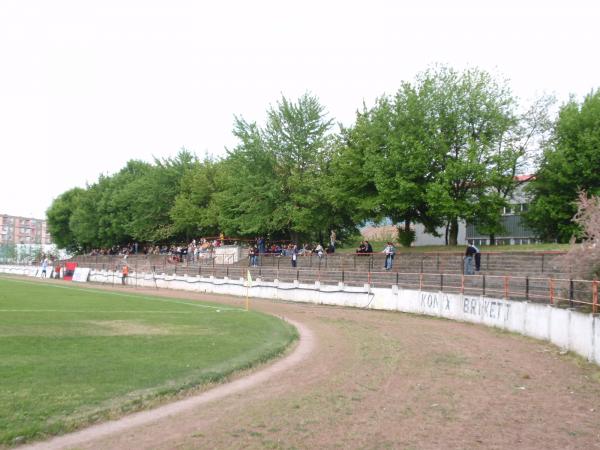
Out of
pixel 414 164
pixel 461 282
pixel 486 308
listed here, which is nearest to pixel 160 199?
pixel 414 164

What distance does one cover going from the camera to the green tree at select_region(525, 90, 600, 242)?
36.9 meters

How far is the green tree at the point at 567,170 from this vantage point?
36938 millimetres

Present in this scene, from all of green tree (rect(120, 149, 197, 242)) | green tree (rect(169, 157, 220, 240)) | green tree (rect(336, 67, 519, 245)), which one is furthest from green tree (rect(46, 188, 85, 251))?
green tree (rect(336, 67, 519, 245))

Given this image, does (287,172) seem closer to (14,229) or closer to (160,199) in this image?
(160,199)

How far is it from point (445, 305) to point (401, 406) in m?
16.1

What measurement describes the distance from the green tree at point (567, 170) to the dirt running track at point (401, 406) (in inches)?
999

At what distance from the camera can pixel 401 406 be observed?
8773mm

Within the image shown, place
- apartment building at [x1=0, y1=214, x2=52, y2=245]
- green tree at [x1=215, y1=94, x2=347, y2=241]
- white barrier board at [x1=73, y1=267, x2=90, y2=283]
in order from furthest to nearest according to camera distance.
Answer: apartment building at [x1=0, y1=214, x2=52, y2=245] < white barrier board at [x1=73, y1=267, x2=90, y2=283] < green tree at [x1=215, y1=94, x2=347, y2=241]

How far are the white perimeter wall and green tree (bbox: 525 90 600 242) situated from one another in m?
15.5

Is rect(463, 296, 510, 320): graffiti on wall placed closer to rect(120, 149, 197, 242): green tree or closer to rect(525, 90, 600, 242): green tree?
rect(525, 90, 600, 242): green tree

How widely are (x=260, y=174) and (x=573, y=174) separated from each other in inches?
1004

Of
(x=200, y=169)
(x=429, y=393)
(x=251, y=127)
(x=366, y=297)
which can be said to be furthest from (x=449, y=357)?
(x=200, y=169)

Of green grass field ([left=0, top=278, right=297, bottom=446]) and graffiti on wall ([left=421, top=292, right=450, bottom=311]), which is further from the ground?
graffiti on wall ([left=421, top=292, right=450, bottom=311])

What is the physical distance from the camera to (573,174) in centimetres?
3778
